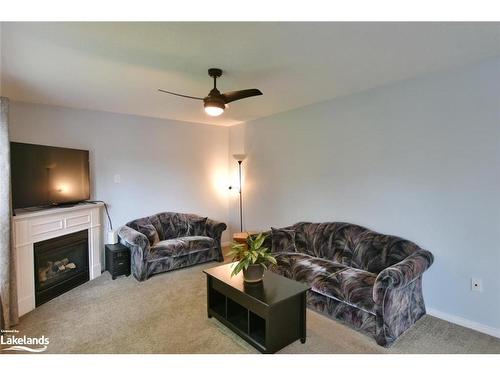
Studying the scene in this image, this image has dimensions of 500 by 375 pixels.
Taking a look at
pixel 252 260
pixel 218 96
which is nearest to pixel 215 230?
pixel 252 260

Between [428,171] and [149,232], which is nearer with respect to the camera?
[428,171]

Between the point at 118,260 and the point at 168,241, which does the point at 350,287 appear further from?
the point at 118,260

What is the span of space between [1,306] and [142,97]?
2.55 meters

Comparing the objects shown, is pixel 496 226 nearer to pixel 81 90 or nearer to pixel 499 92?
pixel 499 92

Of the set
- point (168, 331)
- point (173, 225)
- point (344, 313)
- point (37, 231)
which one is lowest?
point (168, 331)

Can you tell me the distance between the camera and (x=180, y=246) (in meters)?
4.04

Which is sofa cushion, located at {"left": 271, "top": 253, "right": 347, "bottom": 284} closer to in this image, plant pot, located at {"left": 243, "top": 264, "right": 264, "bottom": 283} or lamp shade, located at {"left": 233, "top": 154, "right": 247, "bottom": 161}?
plant pot, located at {"left": 243, "top": 264, "right": 264, "bottom": 283}

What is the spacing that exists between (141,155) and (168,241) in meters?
1.50

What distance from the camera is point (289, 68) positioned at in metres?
2.58

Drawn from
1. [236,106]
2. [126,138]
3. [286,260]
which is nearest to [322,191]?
[286,260]

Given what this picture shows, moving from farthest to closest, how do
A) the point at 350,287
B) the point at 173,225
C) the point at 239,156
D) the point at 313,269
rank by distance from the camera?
the point at 239,156
the point at 173,225
the point at 313,269
the point at 350,287

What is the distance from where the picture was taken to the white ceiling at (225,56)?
1.89 meters

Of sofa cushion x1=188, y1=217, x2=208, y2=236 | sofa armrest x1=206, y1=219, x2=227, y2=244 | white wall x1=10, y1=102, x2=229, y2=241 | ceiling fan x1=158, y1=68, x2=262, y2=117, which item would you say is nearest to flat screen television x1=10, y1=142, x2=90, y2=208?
white wall x1=10, y1=102, x2=229, y2=241

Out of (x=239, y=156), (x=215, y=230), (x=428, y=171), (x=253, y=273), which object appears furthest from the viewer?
(x=239, y=156)
